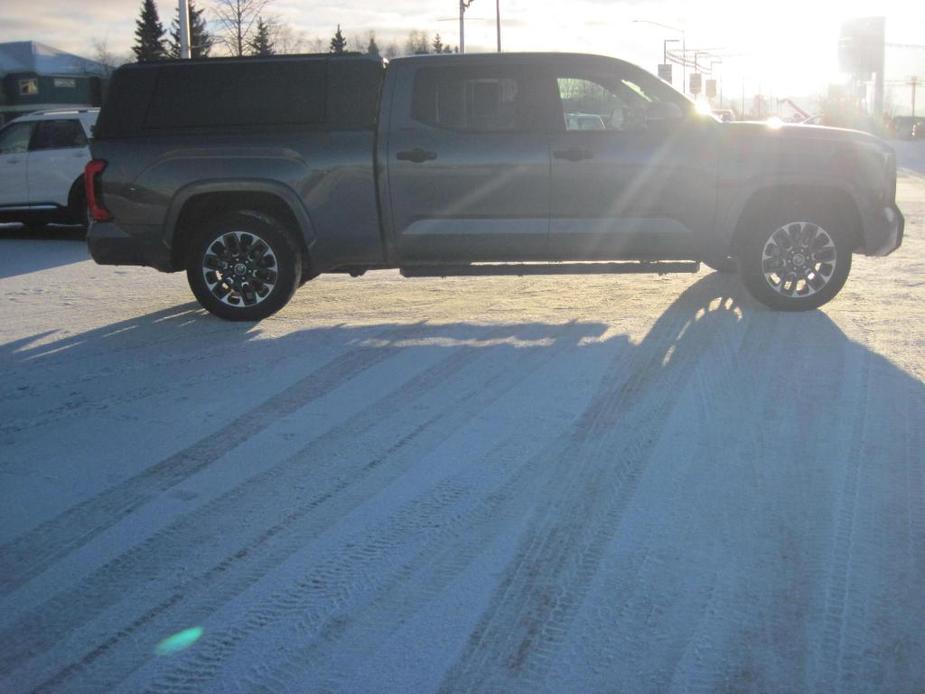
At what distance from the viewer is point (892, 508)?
439cm

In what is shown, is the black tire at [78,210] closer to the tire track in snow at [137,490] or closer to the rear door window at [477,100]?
the rear door window at [477,100]

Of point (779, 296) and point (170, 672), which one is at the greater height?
point (779, 296)

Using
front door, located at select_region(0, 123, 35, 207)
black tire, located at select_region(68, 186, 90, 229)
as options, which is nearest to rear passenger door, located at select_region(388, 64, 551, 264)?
black tire, located at select_region(68, 186, 90, 229)

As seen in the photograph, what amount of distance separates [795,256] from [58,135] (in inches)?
450

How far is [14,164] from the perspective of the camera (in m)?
15.5

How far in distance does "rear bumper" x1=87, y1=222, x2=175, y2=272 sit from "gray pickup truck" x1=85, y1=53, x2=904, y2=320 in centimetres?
1

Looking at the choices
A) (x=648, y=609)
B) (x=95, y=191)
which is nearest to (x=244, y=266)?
(x=95, y=191)

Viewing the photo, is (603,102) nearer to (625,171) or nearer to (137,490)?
(625,171)

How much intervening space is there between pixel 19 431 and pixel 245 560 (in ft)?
7.75

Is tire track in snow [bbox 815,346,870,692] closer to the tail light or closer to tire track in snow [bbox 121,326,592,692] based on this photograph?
tire track in snow [bbox 121,326,592,692]

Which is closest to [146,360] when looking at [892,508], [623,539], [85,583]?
[85,583]

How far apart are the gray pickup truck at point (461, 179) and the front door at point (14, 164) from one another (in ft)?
26.1

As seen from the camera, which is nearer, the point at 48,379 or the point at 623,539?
the point at 623,539

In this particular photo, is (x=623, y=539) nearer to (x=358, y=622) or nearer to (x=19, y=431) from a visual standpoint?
(x=358, y=622)
